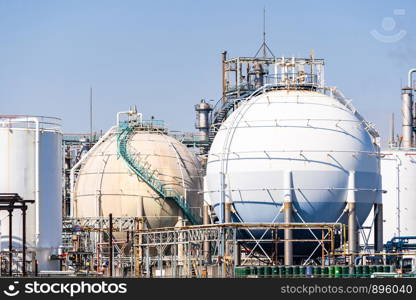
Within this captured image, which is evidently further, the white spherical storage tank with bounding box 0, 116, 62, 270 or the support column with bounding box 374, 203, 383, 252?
the support column with bounding box 374, 203, 383, 252

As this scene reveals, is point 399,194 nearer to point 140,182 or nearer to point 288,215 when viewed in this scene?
point 140,182

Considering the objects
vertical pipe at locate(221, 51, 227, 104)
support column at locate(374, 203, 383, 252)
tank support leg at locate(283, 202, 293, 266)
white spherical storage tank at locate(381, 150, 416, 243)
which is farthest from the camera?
vertical pipe at locate(221, 51, 227, 104)

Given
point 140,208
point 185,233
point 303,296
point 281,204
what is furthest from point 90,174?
point 303,296

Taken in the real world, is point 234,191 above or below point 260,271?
above

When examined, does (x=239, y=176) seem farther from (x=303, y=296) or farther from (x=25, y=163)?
(x=303, y=296)

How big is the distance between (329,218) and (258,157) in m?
4.70

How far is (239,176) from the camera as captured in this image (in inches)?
2435

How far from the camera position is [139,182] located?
73.6m

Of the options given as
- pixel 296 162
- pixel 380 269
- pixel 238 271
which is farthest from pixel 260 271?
pixel 296 162

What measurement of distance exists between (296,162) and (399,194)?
18.0m

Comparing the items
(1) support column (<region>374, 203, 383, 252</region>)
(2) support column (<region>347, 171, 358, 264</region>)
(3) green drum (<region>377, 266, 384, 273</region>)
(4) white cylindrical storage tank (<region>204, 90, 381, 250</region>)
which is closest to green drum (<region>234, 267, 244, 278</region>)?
(3) green drum (<region>377, 266, 384, 273</region>)

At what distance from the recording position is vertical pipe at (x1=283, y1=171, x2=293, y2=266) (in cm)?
6019

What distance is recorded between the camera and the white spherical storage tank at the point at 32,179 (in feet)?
176

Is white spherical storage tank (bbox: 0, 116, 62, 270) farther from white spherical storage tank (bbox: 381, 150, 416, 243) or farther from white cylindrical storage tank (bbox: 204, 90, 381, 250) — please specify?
white spherical storage tank (bbox: 381, 150, 416, 243)
